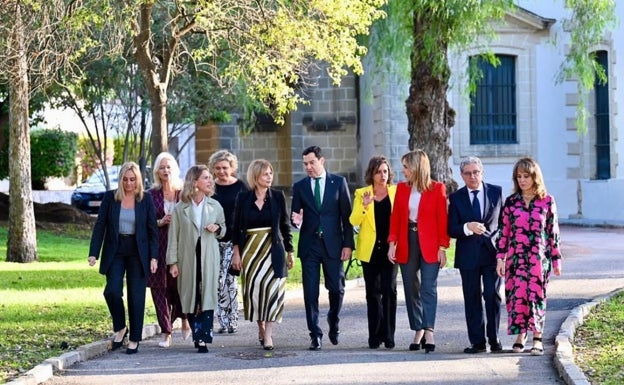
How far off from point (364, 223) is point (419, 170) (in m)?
0.74

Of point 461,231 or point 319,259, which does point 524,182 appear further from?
point 319,259

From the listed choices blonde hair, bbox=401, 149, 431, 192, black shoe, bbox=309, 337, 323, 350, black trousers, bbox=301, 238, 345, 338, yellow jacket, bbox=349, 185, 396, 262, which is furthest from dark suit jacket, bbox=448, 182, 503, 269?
black shoe, bbox=309, 337, 323, 350

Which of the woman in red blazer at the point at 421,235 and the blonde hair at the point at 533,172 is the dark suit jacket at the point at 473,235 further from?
the blonde hair at the point at 533,172

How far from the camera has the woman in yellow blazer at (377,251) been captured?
12.4 m

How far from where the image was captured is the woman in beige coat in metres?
12.5

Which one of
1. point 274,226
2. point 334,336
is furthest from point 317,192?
point 334,336

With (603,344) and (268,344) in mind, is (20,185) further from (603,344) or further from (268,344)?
(603,344)

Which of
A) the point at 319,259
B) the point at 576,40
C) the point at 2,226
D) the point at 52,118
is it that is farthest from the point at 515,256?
the point at 52,118

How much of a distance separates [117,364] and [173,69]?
37.6 ft

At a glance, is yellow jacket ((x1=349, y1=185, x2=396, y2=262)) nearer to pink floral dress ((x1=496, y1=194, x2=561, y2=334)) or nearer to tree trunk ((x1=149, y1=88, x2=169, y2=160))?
pink floral dress ((x1=496, y1=194, x2=561, y2=334))

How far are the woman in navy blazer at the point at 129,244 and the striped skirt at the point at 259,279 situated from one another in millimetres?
885

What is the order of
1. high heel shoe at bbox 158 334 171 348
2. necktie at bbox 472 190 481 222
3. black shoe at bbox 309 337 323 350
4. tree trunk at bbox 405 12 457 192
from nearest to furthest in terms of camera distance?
1. necktie at bbox 472 190 481 222
2. black shoe at bbox 309 337 323 350
3. high heel shoe at bbox 158 334 171 348
4. tree trunk at bbox 405 12 457 192

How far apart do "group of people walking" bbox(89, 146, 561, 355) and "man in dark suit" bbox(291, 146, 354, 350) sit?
0.01m

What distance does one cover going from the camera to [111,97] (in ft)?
108
